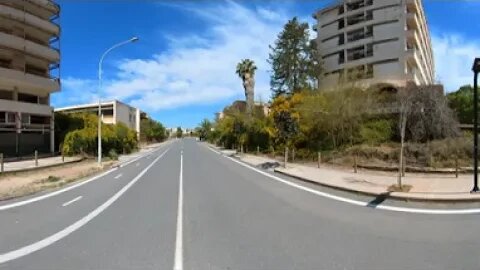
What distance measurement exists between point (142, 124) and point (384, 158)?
360 feet

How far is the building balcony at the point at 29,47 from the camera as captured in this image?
40.5 metres

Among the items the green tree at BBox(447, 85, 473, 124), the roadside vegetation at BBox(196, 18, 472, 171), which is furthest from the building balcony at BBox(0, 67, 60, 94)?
the green tree at BBox(447, 85, 473, 124)

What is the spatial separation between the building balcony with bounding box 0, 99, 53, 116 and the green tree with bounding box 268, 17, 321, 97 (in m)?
28.9

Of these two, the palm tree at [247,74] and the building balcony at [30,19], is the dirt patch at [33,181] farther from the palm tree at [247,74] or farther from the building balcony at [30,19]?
the palm tree at [247,74]

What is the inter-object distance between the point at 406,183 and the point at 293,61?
1829 inches

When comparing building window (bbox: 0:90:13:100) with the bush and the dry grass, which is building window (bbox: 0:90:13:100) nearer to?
the bush

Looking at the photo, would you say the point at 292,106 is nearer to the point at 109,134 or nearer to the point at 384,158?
the point at 384,158

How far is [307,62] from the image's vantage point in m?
62.6

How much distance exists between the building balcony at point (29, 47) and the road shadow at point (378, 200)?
36828 mm

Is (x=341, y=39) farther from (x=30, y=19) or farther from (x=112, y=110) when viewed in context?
(x=112, y=110)

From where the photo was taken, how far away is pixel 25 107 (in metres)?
43.2

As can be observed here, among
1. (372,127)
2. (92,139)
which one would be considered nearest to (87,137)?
(92,139)

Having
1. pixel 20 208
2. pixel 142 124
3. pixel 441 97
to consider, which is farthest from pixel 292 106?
pixel 142 124

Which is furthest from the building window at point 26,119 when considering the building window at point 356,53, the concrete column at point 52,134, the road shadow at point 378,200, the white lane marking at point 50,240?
the building window at point 356,53
